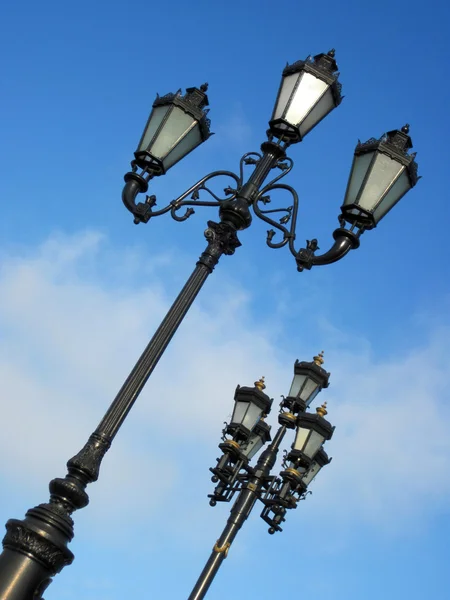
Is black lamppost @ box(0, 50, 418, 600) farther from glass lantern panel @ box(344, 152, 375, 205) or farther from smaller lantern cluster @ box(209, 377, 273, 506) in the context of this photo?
smaller lantern cluster @ box(209, 377, 273, 506)

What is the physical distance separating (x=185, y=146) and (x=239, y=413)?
4.13m

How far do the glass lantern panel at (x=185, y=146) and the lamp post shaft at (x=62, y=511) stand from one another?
5.23ft

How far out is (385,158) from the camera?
24.0ft

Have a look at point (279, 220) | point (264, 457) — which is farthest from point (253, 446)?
point (279, 220)

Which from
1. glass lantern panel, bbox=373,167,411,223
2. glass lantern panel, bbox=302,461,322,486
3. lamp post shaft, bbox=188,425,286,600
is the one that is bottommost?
lamp post shaft, bbox=188,425,286,600

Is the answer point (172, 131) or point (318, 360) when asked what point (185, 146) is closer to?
point (172, 131)

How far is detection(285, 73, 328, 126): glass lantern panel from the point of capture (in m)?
7.71

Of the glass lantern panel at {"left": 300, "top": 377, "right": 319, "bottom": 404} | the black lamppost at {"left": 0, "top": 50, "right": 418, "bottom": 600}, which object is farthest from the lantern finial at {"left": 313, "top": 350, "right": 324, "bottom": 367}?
the black lamppost at {"left": 0, "top": 50, "right": 418, "bottom": 600}

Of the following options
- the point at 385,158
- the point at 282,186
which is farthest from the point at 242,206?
the point at 385,158

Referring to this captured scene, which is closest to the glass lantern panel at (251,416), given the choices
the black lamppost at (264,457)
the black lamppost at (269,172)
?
the black lamppost at (264,457)

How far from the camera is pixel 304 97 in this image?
774 cm

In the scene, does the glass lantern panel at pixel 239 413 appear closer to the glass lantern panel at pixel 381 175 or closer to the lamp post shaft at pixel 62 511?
the glass lantern panel at pixel 381 175

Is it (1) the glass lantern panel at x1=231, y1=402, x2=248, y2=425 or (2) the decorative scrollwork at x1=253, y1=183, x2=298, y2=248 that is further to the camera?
(1) the glass lantern panel at x1=231, y1=402, x2=248, y2=425

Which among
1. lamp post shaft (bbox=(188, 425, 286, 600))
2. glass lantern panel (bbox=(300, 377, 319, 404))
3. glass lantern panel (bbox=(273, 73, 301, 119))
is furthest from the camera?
glass lantern panel (bbox=(300, 377, 319, 404))
